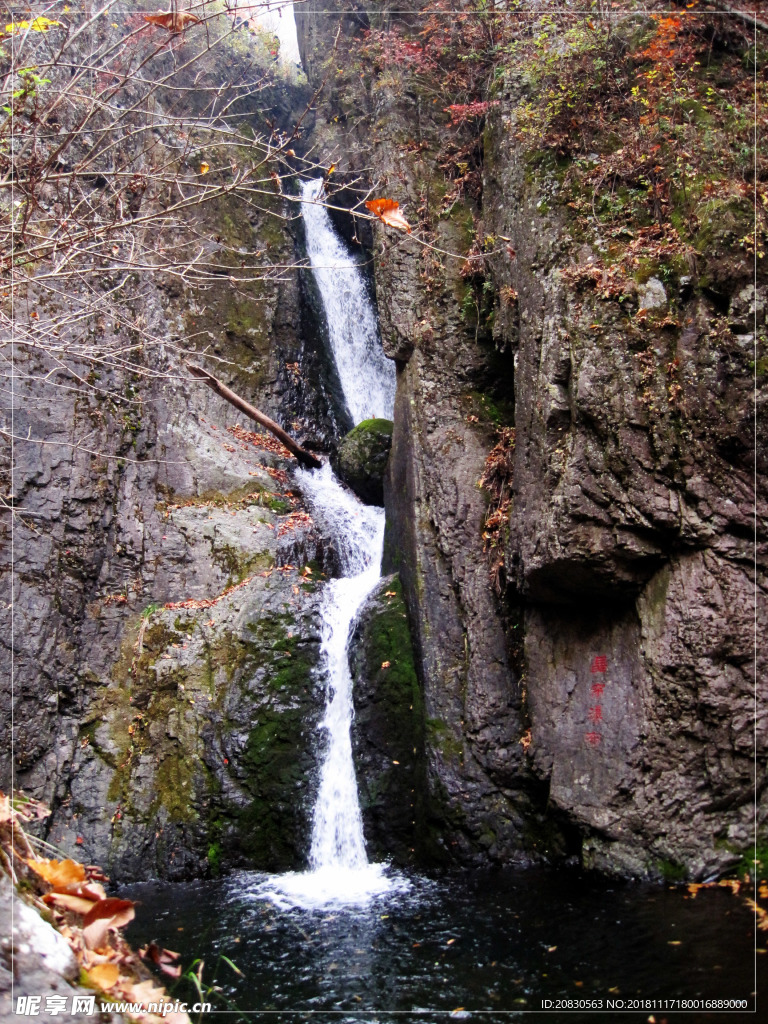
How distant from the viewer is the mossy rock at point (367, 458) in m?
11.6

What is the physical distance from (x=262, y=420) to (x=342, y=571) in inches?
119

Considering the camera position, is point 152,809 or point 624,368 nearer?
point 624,368

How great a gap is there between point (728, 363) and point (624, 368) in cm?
86

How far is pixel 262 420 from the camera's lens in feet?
38.7

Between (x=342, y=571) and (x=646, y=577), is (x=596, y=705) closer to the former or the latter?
(x=646, y=577)

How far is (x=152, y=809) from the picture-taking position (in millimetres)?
8508

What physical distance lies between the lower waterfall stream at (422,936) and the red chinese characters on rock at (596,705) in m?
1.21

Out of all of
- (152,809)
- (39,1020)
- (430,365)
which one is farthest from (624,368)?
(152,809)

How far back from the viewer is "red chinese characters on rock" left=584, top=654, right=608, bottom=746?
6.67 meters

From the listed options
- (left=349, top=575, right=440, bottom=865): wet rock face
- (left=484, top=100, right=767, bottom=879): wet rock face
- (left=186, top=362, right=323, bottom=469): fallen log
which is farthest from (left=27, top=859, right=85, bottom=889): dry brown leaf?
(left=186, top=362, right=323, bottom=469): fallen log

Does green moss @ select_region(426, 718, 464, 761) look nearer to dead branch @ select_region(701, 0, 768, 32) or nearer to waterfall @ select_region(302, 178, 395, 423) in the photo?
waterfall @ select_region(302, 178, 395, 423)

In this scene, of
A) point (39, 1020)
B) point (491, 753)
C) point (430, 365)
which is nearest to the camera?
point (39, 1020)

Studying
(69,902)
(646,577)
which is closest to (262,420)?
(646,577)

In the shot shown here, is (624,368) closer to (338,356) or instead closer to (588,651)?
(588,651)
